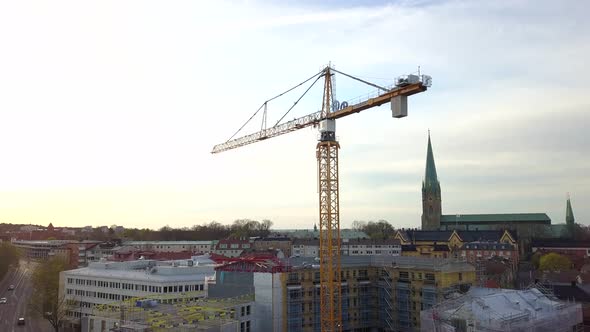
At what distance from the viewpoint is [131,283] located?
70000mm

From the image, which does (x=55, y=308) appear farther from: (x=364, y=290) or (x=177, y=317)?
(x=364, y=290)

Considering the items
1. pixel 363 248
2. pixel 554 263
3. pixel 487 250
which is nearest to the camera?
pixel 554 263

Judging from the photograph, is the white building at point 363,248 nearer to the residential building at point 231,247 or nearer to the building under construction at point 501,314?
the residential building at point 231,247

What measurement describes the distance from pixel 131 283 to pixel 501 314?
46.6 metres

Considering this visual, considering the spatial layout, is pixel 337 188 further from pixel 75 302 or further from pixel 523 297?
pixel 75 302

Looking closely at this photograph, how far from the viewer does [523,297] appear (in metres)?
53.5

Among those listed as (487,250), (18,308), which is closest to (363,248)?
(487,250)

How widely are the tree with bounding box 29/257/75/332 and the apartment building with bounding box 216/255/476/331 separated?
25.0 metres

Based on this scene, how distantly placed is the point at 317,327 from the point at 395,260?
518 inches

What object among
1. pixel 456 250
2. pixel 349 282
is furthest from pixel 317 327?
pixel 456 250

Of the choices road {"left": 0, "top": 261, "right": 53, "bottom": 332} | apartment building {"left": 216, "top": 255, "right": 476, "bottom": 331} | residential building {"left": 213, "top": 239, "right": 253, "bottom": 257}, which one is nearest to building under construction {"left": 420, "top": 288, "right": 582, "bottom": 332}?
apartment building {"left": 216, "top": 255, "right": 476, "bottom": 331}

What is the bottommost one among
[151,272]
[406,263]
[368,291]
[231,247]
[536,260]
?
[536,260]

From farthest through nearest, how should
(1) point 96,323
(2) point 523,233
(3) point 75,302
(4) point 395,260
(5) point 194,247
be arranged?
(2) point 523,233 < (5) point 194,247 < (3) point 75,302 < (4) point 395,260 < (1) point 96,323

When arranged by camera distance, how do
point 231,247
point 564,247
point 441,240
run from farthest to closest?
1. point 441,240
2. point 231,247
3. point 564,247
